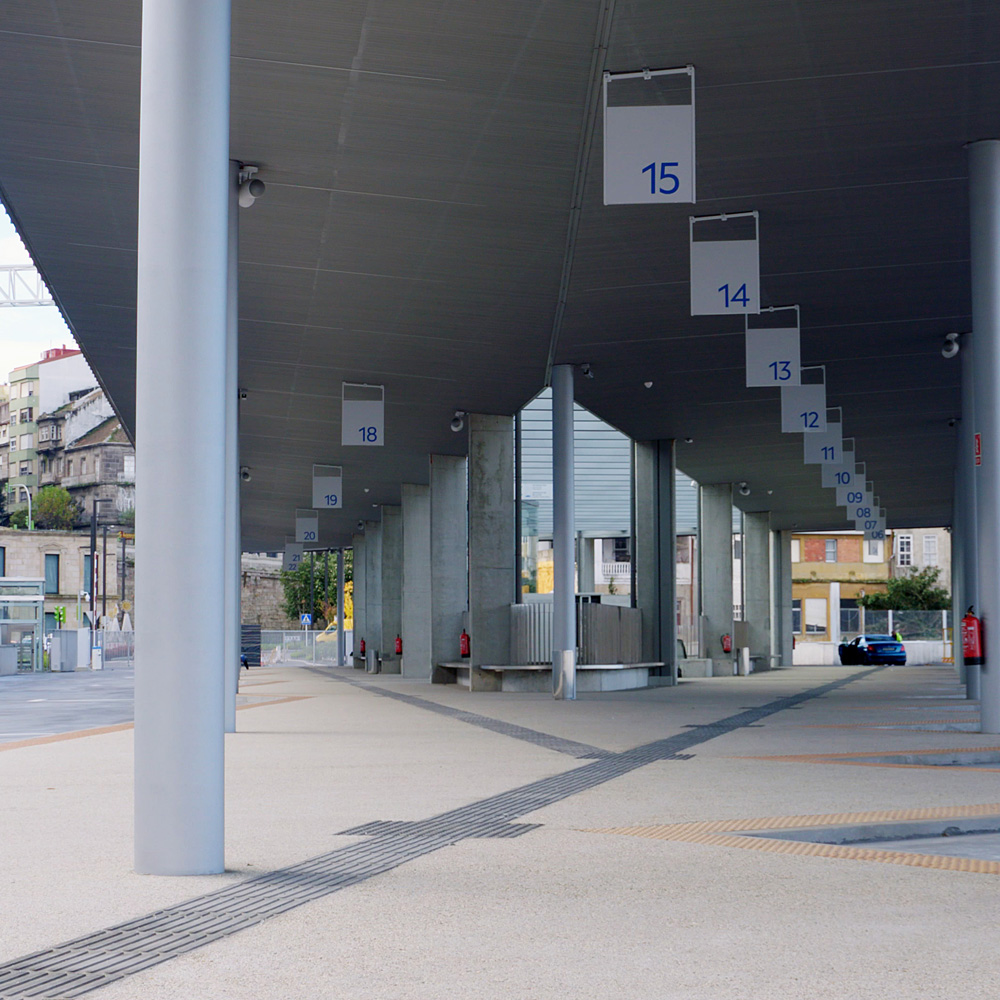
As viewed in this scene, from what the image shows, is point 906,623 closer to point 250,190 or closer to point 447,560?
point 447,560

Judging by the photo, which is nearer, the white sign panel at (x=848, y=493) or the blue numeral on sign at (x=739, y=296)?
the blue numeral on sign at (x=739, y=296)

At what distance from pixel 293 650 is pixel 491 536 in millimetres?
38970

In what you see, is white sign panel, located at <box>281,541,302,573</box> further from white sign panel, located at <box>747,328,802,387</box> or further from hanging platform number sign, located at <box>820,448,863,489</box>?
white sign panel, located at <box>747,328,802,387</box>

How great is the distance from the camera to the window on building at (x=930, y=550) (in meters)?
90.6

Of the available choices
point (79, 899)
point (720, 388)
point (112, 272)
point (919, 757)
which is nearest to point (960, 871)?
point (79, 899)

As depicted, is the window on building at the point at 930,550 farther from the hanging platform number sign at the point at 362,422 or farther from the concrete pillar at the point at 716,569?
the hanging platform number sign at the point at 362,422

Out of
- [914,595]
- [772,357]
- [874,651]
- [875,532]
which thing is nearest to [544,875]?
[772,357]

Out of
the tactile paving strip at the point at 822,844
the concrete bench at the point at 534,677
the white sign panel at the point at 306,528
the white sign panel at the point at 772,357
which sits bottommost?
the concrete bench at the point at 534,677

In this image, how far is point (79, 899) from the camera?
17.8 feet

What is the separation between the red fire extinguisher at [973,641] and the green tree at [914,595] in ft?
209

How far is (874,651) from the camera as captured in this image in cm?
5516

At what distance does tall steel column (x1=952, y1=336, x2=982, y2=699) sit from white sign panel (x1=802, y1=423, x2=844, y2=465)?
87.9 inches

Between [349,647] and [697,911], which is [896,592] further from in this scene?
[697,911]

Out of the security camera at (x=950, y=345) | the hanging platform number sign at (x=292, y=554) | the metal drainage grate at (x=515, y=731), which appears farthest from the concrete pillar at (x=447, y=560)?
the hanging platform number sign at (x=292, y=554)
